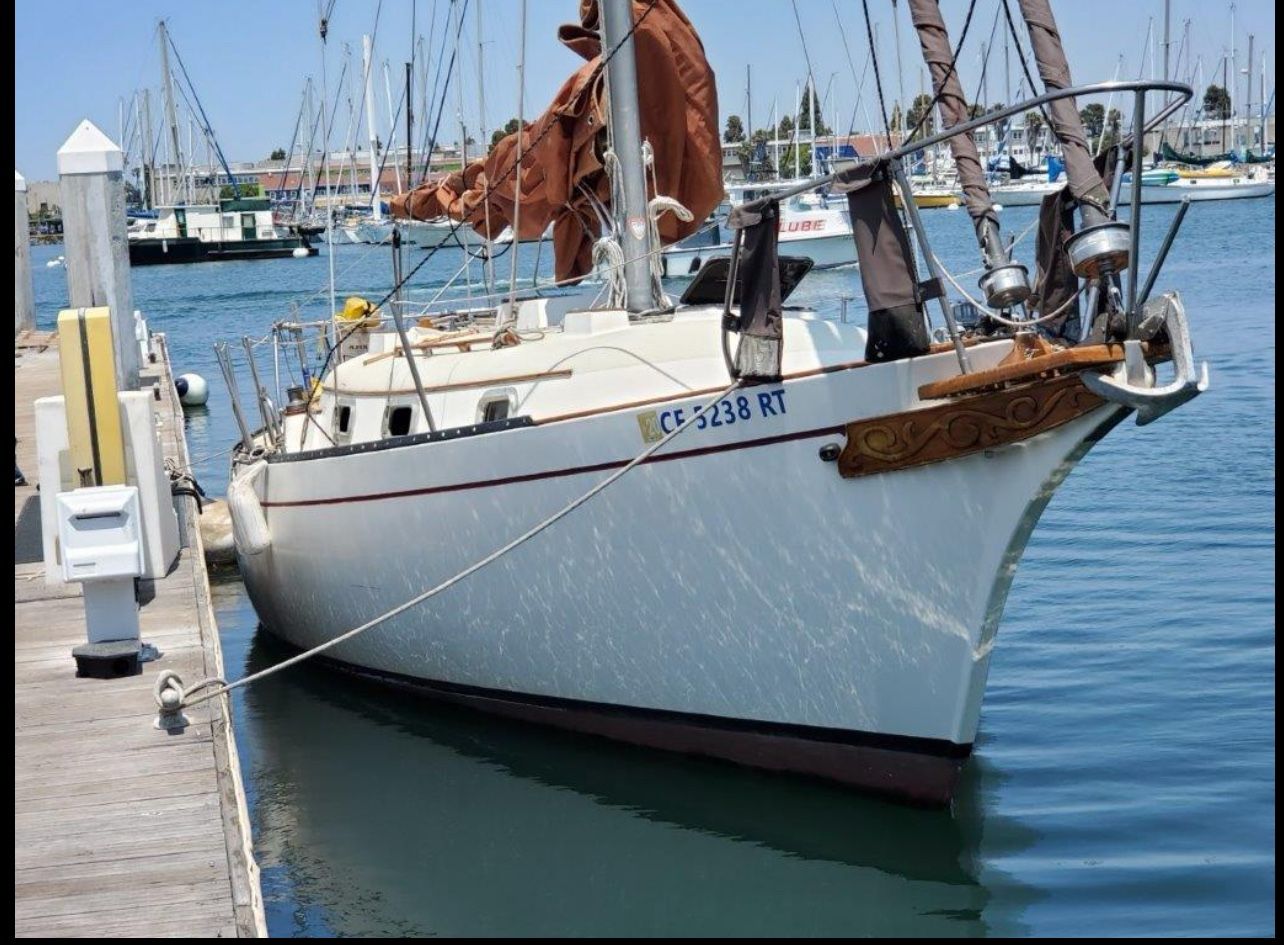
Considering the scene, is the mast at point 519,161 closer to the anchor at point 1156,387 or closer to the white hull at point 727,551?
the white hull at point 727,551

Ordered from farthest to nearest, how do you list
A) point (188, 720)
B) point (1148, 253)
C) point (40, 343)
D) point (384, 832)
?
point (1148, 253) < point (40, 343) < point (384, 832) < point (188, 720)

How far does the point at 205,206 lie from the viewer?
96062mm

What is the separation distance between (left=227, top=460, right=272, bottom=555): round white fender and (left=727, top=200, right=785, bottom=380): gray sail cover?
4.68 meters

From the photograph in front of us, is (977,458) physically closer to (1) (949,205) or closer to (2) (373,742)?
(2) (373,742)

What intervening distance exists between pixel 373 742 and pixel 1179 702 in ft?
16.9

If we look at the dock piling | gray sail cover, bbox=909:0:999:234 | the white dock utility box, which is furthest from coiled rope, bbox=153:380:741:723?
the dock piling

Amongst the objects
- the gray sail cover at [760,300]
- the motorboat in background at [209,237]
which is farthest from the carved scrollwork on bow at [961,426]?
the motorboat in background at [209,237]

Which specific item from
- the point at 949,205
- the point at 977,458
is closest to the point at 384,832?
the point at 977,458

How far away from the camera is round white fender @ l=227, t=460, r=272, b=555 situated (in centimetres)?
1224

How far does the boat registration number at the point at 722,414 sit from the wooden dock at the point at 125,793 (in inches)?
99.8

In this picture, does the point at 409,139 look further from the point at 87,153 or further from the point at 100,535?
the point at 100,535

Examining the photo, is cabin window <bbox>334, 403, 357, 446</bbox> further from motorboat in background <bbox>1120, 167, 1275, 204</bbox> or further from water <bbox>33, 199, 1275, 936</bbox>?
motorboat in background <bbox>1120, 167, 1275, 204</bbox>

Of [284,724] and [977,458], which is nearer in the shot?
[977,458]

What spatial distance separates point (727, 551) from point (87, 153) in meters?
6.74
